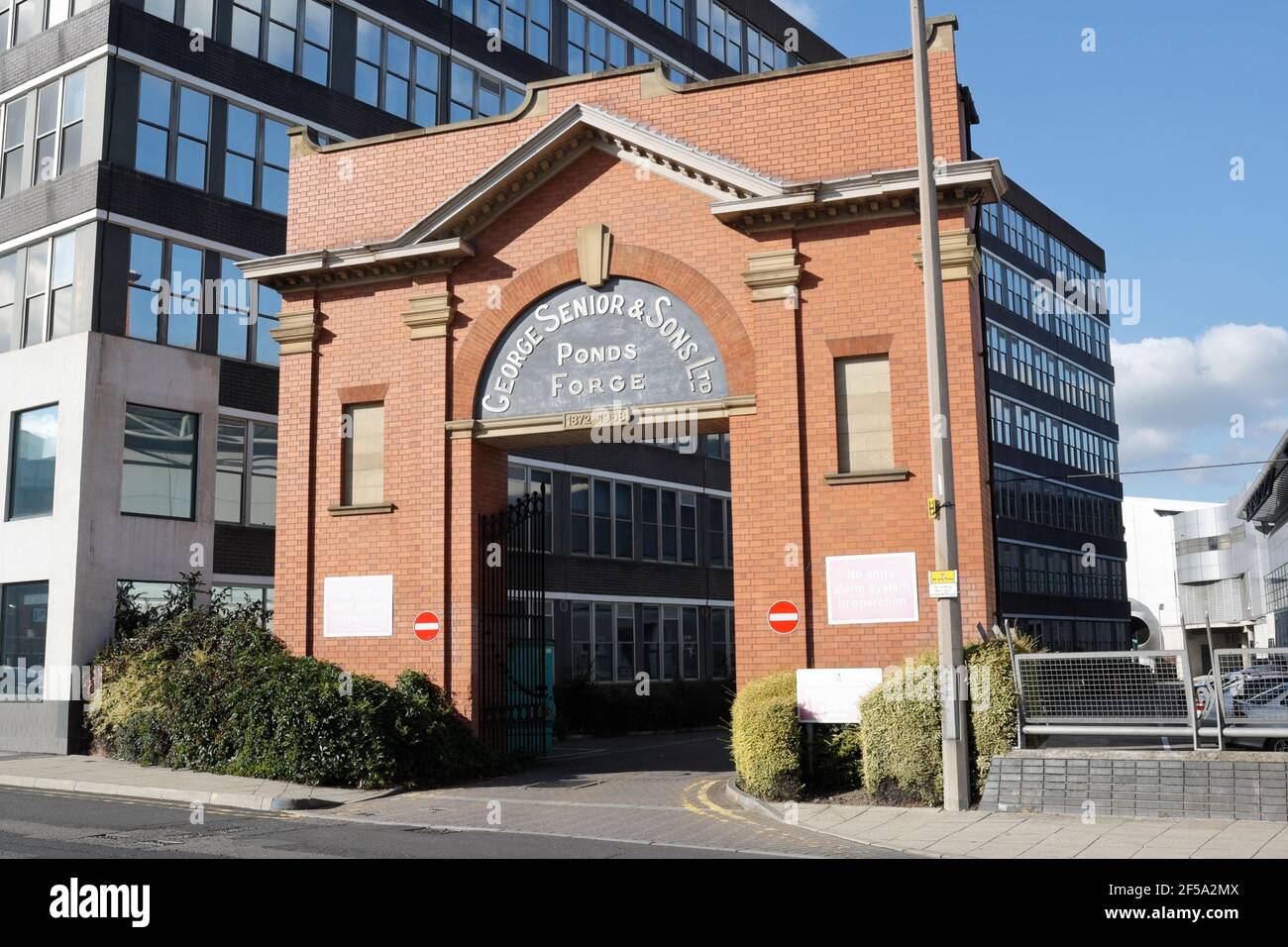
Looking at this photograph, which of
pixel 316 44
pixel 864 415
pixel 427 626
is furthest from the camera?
pixel 316 44

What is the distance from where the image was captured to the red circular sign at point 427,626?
1972cm

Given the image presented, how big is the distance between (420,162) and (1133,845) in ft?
50.4

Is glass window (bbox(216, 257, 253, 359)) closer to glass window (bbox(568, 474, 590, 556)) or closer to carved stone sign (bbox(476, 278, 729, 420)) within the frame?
carved stone sign (bbox(476, 278, 729, 420))

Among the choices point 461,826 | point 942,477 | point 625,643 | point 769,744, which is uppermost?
point 942,477

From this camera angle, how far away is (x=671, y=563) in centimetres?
4250

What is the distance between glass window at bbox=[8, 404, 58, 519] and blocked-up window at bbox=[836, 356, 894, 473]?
627 inches

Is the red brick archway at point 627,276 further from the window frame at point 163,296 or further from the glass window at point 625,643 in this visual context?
the glass window at point 625,643

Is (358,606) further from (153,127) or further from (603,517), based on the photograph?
(603,517)

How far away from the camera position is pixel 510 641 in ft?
68.4

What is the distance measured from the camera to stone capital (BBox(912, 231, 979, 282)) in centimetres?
1736

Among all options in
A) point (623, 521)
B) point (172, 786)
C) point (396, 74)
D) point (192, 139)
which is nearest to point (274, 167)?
point (192, 139)

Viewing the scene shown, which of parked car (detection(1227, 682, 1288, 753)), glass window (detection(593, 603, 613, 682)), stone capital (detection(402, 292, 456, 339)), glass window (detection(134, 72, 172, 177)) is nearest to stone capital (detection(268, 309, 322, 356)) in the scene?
stone capital (detection(402, 292, 456, 339))

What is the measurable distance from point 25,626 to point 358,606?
8820mm

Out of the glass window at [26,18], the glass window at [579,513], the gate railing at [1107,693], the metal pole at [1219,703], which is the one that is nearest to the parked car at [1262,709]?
the metal pole at [1219,703]
